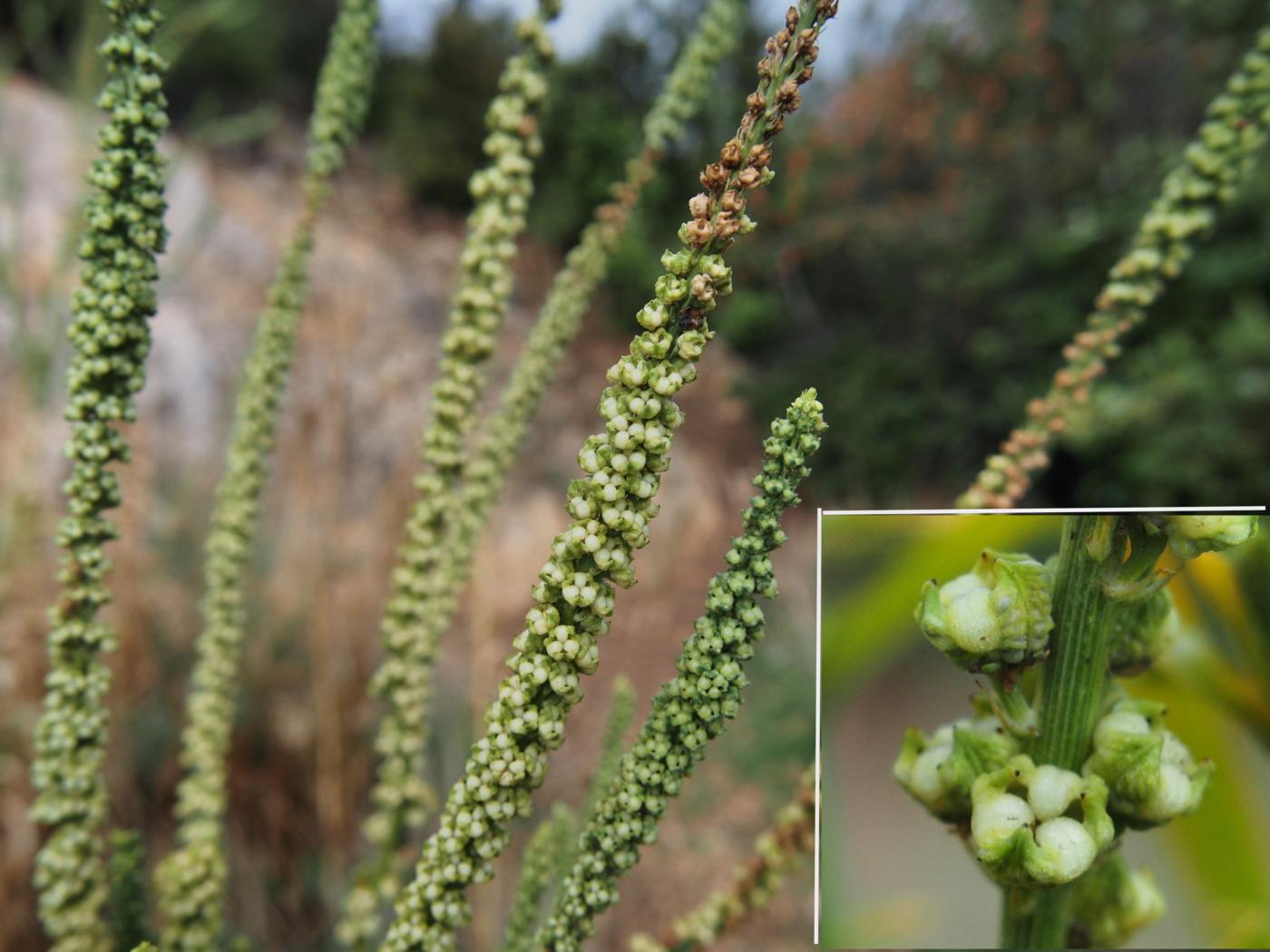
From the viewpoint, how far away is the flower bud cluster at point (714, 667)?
328mm

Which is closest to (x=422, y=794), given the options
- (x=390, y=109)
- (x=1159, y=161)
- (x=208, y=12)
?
(x=208, y=12)

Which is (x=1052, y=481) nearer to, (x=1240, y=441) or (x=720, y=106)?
(x=1240, y=441)

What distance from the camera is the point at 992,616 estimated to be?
351 mm

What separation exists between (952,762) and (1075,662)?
6 centimetres

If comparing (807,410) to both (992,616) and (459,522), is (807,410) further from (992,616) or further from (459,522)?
(459,522)

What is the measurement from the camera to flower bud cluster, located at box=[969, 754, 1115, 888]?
33 cm

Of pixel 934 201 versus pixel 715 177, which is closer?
pixel 715 177

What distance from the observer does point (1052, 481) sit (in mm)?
2842

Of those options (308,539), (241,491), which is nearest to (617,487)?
(241,491)

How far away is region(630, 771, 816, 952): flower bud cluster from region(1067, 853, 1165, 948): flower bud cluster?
12 cm

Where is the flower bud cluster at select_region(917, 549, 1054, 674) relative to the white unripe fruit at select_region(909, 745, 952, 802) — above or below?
above

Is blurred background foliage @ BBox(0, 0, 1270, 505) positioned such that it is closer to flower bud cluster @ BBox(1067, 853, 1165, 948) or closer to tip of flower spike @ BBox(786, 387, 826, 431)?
flower bud cluster @ BBox(1067, 853, 1165, 948)

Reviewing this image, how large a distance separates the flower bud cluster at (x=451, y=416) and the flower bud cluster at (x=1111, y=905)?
0.31m

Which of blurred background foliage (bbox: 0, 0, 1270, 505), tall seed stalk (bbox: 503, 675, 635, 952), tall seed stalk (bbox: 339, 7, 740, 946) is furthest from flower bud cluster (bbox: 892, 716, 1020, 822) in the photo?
blurred background foliage (bbox: 0, 0, 1270, 505)
